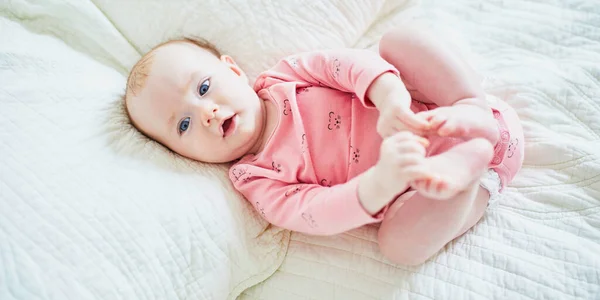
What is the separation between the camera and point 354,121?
100 cm

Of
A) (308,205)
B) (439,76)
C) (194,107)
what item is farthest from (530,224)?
(194,107)

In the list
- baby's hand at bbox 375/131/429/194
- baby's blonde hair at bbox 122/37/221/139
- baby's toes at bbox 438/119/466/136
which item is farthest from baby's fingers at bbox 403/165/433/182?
baby's blonde hair at bbox 122/37/221/139

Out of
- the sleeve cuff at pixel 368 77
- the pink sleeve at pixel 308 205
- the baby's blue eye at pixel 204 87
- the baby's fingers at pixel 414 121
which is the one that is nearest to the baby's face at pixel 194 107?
the baby's blue eye at pixel 204 87

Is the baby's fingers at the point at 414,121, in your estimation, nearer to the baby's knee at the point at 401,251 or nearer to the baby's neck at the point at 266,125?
the baby's knee at the point at 401,251

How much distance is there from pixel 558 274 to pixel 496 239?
124mm

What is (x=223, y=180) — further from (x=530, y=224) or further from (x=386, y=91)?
(x=530, y=224)

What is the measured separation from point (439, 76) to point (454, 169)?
292 millimetres

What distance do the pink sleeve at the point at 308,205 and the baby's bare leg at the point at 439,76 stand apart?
204 millimetres

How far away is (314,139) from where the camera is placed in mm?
1016

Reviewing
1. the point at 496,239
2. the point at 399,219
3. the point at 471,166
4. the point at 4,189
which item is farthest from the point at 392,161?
the point at 4,189

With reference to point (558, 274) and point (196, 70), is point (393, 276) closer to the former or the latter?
point (558, 274)

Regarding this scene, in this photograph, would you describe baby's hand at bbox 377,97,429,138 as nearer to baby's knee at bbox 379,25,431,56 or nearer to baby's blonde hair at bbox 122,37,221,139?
baby's knee at bbox 379,25,431,56

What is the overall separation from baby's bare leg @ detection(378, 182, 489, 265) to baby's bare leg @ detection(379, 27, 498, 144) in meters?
0.12

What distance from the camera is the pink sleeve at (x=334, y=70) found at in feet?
3.03
